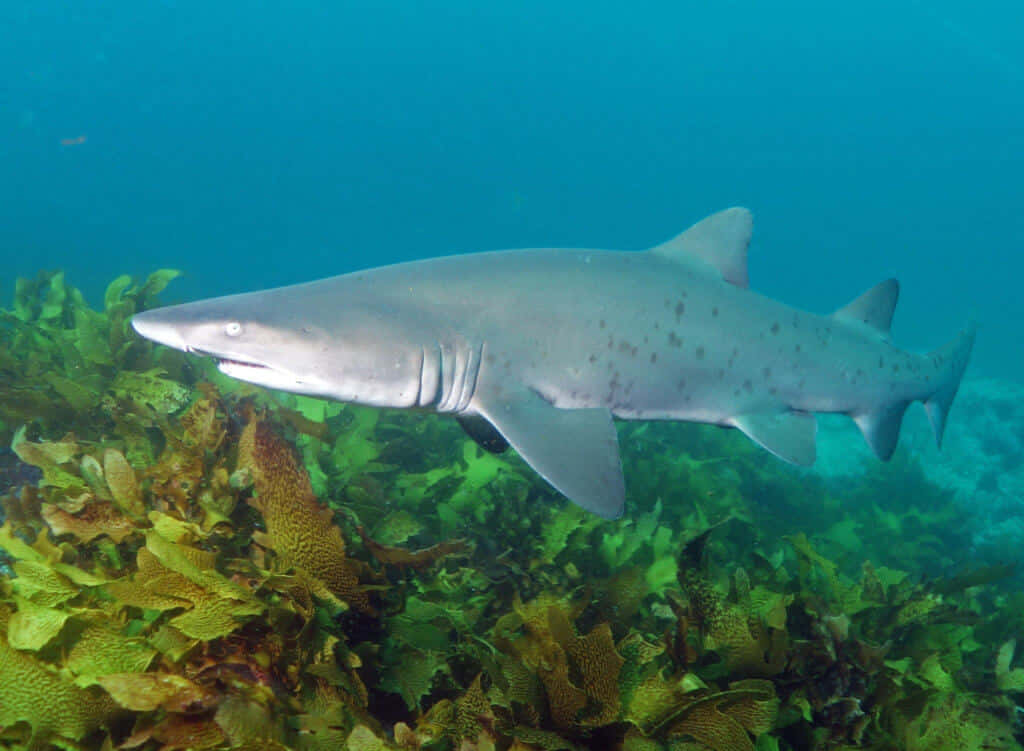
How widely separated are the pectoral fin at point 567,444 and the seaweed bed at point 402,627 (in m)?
0.45

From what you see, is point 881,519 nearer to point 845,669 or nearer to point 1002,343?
point 845,669

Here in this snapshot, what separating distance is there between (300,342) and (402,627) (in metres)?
1.55

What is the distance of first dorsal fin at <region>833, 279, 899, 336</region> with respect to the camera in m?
5.26

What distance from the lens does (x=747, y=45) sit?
563 ft

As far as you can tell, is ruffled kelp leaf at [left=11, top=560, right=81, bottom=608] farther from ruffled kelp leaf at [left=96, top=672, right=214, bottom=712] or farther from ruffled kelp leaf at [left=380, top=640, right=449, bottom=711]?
ruffled kelp leaf at [left=380, top=640, right=449, bottom=711]

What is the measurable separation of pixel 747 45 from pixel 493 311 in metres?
206

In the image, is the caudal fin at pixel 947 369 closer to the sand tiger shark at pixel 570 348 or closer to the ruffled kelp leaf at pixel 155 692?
the sand tiger shark at pixel 570 348

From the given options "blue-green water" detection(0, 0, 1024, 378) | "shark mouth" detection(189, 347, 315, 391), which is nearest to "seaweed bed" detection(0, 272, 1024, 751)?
"shark mouth" detection(189, 347, 315, 391)

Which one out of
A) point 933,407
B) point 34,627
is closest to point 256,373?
point 34,627

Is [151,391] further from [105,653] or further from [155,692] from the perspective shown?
[155,692]

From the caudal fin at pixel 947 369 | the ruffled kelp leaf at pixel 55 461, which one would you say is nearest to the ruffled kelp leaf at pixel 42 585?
the ruffled kelp leaf at pixel 55 461

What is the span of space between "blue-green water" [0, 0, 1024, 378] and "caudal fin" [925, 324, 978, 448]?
111 meters

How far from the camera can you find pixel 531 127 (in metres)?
170

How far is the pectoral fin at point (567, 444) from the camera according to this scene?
313cm
